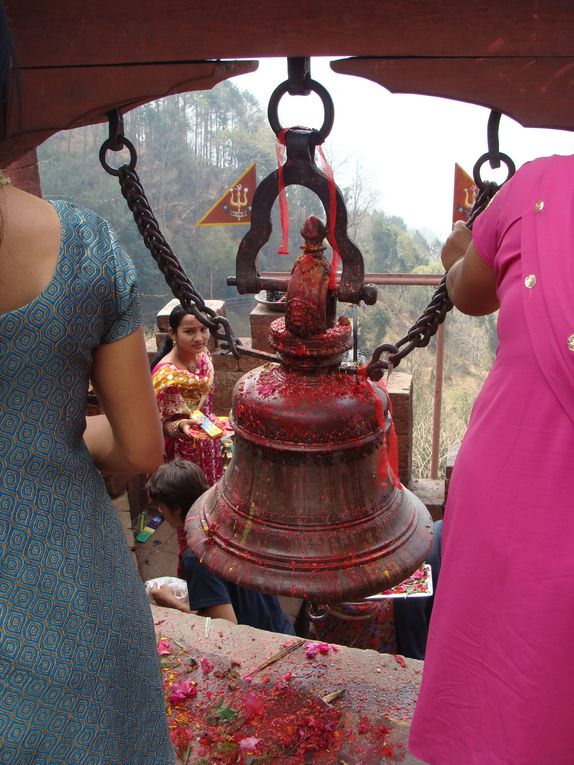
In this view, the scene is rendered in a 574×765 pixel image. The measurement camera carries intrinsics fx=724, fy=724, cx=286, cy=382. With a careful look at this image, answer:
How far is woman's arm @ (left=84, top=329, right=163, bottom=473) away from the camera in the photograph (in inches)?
44.4

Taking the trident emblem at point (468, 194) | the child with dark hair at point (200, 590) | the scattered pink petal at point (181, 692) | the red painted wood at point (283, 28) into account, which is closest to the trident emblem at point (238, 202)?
the trident emblem at point (468, 194)

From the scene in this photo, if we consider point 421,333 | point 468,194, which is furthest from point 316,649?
point 468,194

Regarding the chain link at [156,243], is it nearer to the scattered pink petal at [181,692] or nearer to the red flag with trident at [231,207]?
the scattered pink petal at [181,692]

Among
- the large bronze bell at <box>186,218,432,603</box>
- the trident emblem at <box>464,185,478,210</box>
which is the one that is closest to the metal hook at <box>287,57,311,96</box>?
the large bronze bell at <box>186,218,432,603</box>

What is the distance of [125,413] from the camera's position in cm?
116

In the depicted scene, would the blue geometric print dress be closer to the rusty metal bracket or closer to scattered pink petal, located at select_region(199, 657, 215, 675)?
the rusty metal bracket

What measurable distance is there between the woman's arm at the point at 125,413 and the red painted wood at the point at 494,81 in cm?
58

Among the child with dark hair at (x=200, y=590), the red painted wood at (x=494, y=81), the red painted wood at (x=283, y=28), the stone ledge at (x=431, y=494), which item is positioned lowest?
the stone ledge at (x=431, y=494)

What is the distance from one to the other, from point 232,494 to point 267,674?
1.08 m

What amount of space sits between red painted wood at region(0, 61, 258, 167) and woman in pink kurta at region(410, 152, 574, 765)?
1.80 feet

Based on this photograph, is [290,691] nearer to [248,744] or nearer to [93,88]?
[248,744]

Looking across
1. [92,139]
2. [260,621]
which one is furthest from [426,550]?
[92,139]

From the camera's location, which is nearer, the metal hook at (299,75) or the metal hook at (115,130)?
the metal hook at (299,75)

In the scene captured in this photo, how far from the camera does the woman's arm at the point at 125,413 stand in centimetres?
113
